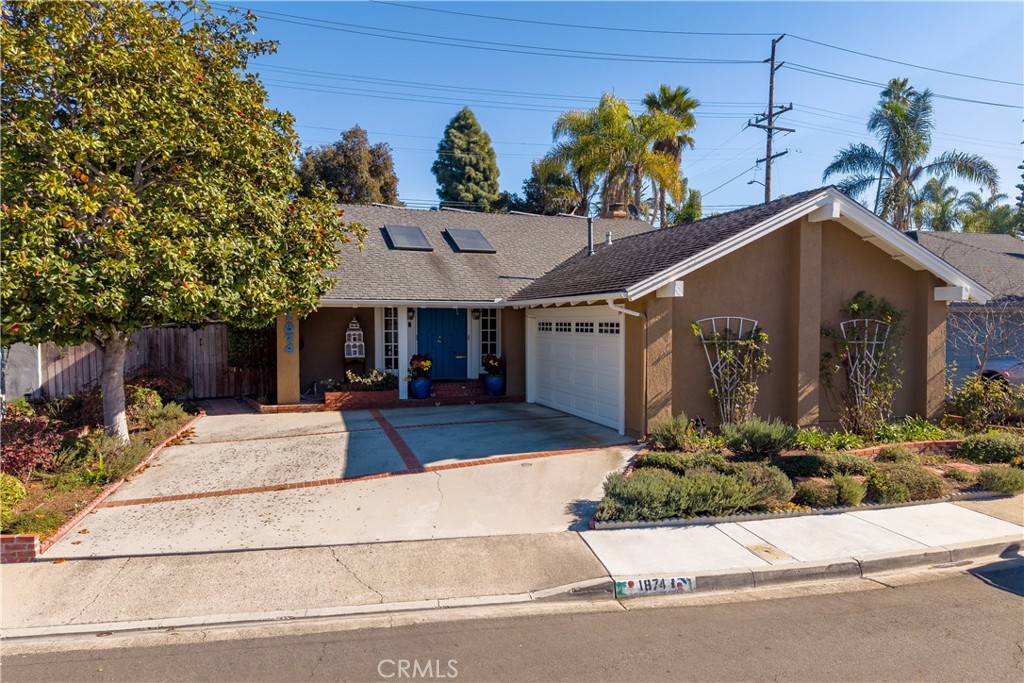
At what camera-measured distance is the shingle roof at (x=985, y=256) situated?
60.1ft

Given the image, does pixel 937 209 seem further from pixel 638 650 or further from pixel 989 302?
pixel 638 650

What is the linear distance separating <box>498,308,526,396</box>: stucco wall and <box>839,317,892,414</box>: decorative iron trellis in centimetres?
727

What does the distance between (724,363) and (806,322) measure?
5.65ft

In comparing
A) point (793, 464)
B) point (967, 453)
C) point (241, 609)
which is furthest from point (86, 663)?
point (967, 453)

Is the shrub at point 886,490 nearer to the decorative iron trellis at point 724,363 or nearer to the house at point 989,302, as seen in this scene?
→ the decorative iron trellis at point 724,363

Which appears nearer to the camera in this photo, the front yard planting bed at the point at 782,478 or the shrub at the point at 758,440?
the front yard planting bed at the point at 782,478

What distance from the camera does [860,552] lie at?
582 centimetres

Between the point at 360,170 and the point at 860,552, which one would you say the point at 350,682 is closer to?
the point at 860,552

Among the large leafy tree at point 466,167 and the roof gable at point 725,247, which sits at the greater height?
the large leafy tree at point 466,167

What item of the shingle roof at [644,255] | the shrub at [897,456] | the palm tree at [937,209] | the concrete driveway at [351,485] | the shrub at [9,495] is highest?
the palm tree at [937,209]

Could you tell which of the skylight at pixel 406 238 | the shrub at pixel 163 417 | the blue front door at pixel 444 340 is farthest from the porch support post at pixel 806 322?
the shrub at pixel 163 417

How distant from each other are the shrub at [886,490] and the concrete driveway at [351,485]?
328cm

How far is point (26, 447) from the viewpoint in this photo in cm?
774

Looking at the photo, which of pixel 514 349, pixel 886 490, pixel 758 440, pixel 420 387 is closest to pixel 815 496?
pixel 886 490
